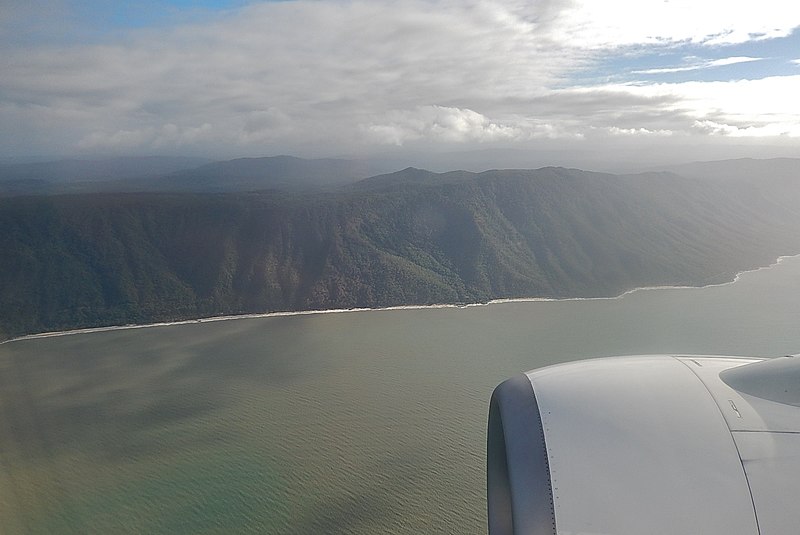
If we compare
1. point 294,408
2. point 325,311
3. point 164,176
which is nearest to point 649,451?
point 294,408

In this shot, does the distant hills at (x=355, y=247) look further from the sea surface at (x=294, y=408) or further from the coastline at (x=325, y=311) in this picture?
the sea surface at (x=294, y=408)

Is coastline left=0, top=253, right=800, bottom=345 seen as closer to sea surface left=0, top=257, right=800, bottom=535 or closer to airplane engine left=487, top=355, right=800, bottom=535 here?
sea surface left=0, top=257, right=800, bottom=535

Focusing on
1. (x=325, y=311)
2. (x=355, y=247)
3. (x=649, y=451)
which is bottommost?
(x=325, y=311)

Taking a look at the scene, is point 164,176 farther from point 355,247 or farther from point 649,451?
point 649,451

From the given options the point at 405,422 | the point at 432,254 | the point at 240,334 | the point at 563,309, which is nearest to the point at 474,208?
the point at 432,254

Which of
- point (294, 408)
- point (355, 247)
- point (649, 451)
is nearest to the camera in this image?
point (649, 451)

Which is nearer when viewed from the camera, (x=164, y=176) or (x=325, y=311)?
(x=325, y=311)

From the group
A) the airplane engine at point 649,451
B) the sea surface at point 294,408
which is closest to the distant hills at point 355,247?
the sea surface at point 294,408
